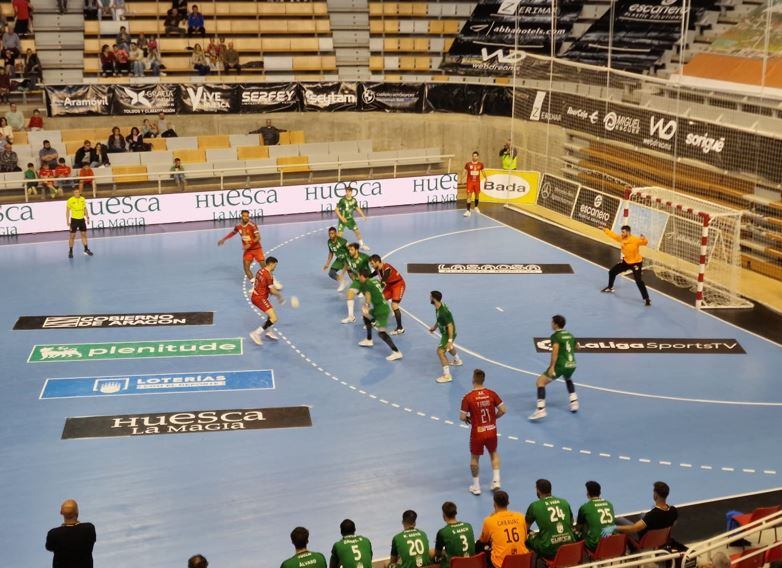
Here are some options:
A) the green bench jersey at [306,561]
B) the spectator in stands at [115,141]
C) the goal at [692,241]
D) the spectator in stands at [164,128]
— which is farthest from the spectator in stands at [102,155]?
the green bench jersey at [306,561]

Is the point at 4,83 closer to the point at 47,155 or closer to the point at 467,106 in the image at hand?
the point at 47,155

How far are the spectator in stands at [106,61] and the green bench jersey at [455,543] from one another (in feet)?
95.0

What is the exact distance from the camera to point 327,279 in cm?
2503

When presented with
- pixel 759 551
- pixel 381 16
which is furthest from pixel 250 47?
pixel 759 551

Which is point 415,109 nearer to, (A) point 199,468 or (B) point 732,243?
(B) point 732,243

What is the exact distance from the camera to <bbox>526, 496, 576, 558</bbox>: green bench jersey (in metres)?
11.5

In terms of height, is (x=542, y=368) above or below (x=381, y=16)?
below

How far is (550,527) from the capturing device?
1152 centimetres

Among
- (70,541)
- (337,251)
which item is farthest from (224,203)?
(70,541)

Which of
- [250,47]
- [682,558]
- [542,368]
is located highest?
[250,47]

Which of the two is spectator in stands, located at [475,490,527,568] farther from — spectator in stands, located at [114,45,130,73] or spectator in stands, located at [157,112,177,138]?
spectator in stands, located at [114,45,130,73]

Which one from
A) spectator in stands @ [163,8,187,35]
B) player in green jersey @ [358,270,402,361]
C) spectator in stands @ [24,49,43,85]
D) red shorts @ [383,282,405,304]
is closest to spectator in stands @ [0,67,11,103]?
spectator in stands @ [24,49,43,85]

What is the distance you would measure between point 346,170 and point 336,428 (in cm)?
1992

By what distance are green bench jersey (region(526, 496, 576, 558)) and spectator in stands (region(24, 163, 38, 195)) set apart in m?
22.8
